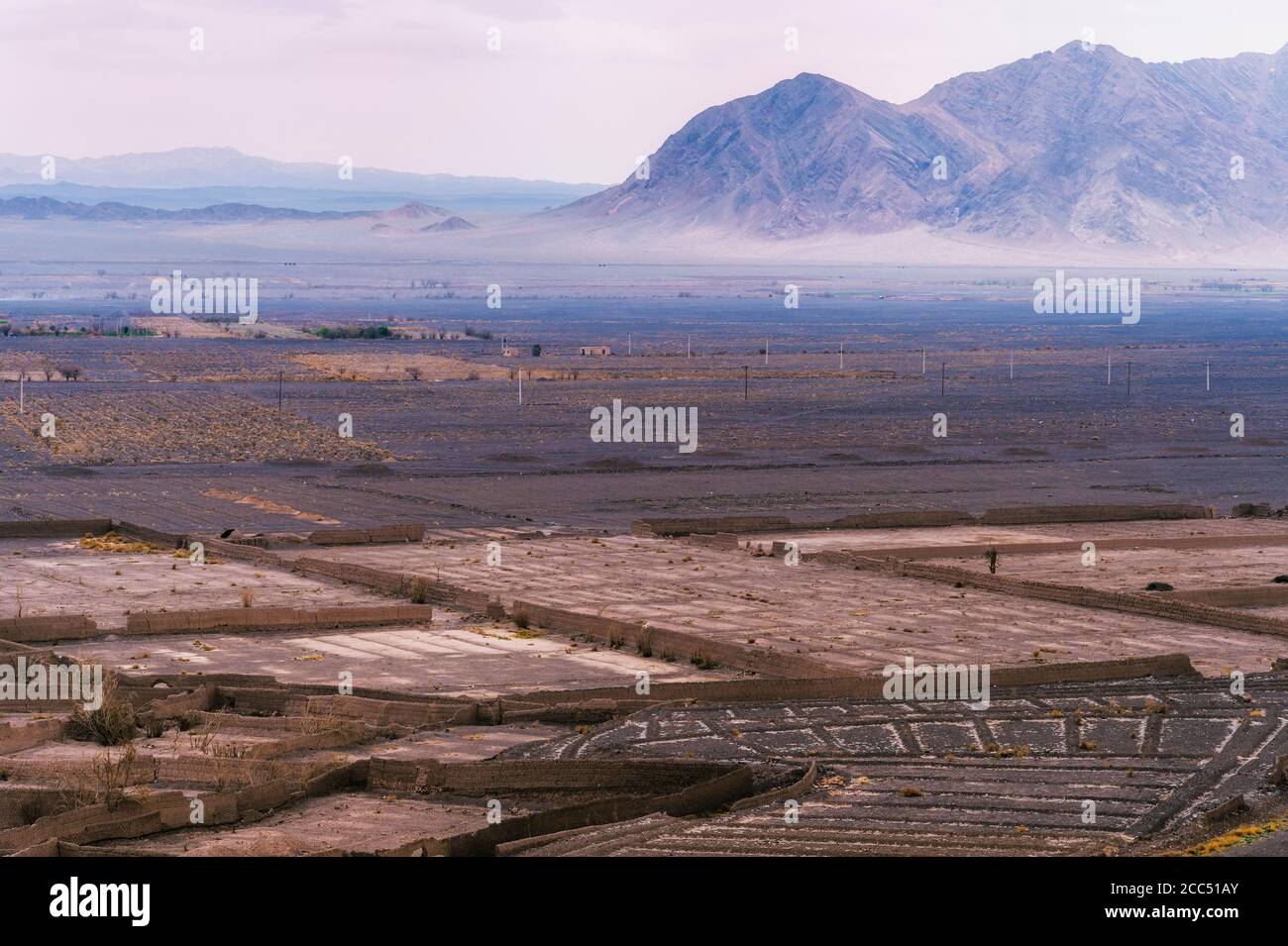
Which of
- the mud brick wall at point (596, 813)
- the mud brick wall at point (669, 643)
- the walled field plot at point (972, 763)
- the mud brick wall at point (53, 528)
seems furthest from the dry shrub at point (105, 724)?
the mud brick wall at point (53, 528)

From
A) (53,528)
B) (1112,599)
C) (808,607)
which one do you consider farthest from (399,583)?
(1112,599)

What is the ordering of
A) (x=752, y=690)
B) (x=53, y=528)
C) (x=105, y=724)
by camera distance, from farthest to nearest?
1. (x=53, y=528)
2. (x=752, y=690)
3. (x=105, y=724)

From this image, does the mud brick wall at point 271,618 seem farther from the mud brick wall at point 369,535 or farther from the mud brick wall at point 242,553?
the mud brick wall at point 369,535

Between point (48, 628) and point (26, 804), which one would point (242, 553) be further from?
point (26, 804)

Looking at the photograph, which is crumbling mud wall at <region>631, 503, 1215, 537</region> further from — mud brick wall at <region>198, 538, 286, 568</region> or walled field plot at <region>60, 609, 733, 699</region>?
walled field plot at <region>60, 609, 733, 699</region>

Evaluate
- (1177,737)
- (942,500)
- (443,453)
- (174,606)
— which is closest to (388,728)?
(1177,737)

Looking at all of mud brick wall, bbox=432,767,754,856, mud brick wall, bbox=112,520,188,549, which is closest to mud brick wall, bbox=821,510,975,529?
mud brick wall, bbox=112,520,188,549

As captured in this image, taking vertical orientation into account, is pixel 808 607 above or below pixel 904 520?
below
